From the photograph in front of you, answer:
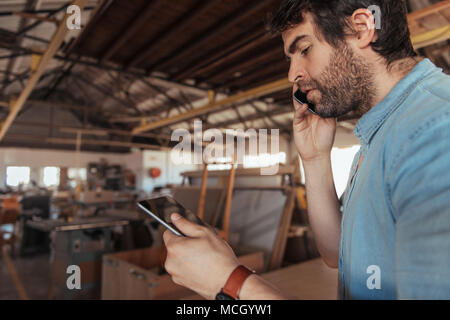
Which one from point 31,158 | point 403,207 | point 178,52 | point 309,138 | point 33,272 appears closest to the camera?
point 403,207

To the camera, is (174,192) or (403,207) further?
(174,192)

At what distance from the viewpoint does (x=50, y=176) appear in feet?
52.7

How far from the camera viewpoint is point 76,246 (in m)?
3.27

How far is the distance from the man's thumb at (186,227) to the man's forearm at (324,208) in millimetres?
517

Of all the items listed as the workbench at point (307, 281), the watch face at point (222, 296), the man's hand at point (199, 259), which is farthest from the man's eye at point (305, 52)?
the workbench at point (307, 281)

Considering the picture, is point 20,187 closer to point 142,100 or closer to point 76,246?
point 142,100

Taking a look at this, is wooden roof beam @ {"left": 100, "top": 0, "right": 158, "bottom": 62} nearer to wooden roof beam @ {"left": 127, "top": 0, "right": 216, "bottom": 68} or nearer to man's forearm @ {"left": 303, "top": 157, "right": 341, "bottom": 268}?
wooden roof beam @ {"left": 127, "top": 0, "right": 216, "bottom": 68}

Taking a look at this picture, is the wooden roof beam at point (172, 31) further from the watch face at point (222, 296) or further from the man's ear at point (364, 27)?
the watch face at point (222, 296)

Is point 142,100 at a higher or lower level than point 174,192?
higher

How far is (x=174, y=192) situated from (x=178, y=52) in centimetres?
191

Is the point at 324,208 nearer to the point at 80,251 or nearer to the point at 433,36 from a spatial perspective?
the point at 433,36

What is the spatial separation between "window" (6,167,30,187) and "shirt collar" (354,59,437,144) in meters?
17.8

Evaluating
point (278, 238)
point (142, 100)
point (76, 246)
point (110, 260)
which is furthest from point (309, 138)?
point (142, 100)

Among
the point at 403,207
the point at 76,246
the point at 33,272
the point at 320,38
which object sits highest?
the point at 320,38
